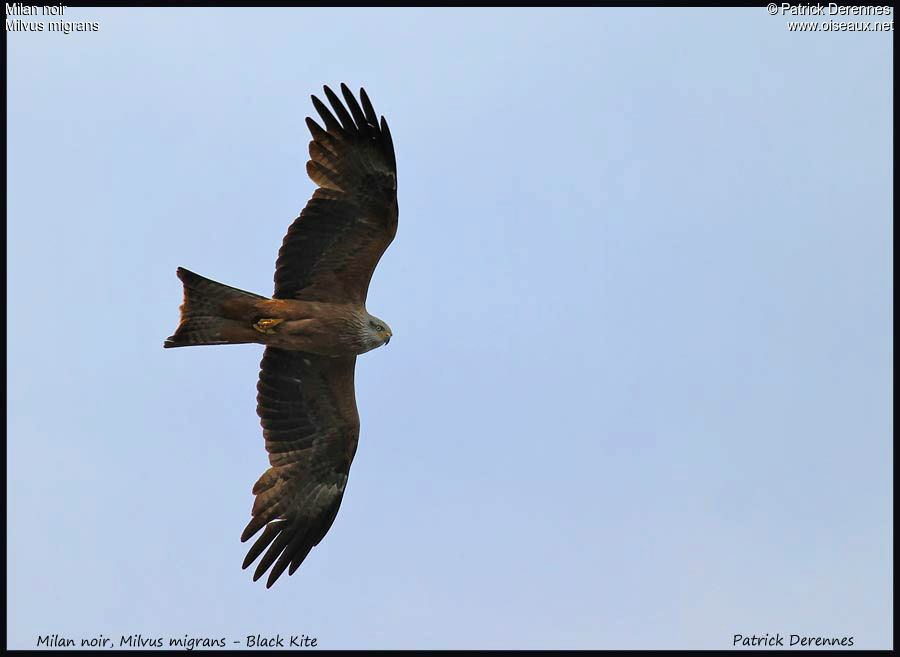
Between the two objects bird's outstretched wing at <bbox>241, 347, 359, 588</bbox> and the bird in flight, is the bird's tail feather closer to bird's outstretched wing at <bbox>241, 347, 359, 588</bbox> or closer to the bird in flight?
the bird in flight

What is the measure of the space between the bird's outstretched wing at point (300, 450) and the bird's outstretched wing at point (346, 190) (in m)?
1.30

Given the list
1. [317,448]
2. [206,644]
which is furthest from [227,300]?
[206,644]

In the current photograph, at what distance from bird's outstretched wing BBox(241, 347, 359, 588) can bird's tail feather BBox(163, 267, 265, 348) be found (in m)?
0.92

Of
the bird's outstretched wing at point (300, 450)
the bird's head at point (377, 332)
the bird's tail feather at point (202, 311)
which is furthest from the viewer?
the bird's outstretched wing at point (300, 450)

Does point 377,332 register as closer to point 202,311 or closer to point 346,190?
point 346,190

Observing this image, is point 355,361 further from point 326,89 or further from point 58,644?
point 58,644

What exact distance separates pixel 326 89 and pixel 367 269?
179 cm

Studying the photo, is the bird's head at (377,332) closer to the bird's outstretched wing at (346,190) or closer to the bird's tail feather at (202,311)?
the bird's outstretched wing at (346,190)

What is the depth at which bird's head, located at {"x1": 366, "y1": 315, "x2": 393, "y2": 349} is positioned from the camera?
34.9 feet

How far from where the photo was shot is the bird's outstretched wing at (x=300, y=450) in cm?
1114

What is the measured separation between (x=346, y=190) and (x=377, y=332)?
146 cm

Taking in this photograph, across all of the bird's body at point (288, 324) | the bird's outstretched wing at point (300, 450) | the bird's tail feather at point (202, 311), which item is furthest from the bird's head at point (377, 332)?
the bird's tail feather at point (202, 311)

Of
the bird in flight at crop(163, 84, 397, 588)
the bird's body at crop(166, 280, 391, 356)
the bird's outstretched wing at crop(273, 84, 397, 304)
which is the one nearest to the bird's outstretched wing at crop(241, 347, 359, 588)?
the bird in flight at crop(163, 84, 397, 588)

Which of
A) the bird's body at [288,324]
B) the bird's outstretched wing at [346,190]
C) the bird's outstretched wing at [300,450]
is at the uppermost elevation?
the bird's outstretched wing at [346,190]
